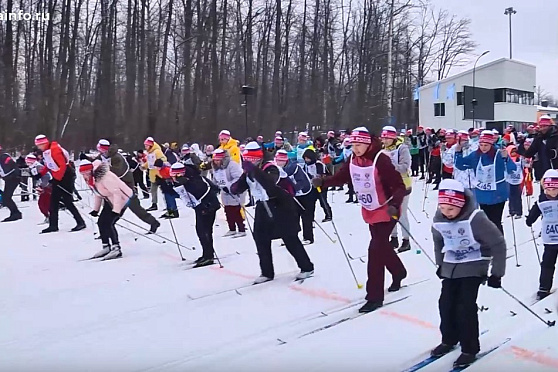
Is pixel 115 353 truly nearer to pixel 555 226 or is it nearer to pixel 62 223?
pixel 555 226

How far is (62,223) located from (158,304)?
776cm

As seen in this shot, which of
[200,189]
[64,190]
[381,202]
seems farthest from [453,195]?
[64,190]

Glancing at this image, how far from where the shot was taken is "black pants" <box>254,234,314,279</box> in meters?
7.31

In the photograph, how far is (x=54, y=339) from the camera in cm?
555

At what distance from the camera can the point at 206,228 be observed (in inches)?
337

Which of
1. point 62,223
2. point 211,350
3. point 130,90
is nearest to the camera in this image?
point 211,350

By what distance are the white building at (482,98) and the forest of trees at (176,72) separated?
935cm

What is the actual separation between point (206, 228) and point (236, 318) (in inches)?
107

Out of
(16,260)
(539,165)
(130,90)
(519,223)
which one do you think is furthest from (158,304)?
(130,90)

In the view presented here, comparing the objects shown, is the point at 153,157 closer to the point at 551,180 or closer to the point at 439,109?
the point at 551,180

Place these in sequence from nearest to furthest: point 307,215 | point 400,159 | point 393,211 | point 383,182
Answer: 1. point 393,211
2. point 383,182
3. point 400,159
4. point 307,215

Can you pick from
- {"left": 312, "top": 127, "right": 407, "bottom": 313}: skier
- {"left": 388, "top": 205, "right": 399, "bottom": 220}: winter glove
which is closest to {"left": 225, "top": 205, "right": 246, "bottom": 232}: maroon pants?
Answer: {"left": 312, "top": 127, "right": 407, "bottom": 313}: skier

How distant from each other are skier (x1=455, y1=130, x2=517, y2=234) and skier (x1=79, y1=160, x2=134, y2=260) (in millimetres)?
5019

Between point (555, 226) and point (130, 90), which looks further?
point (130, 90)
